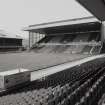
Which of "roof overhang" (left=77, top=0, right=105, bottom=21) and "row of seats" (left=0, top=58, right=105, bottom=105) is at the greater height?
"roof overhang" (left=77, top=0, right=105, bottom=21)

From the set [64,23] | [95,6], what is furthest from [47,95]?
[64,23]

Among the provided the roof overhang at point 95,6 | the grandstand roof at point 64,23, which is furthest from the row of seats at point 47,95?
the grandstand roof at point 64,23

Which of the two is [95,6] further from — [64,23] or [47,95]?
[64,23]

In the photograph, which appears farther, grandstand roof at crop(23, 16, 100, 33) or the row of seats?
grandstand roof at crop(23, 16, 100, 33)

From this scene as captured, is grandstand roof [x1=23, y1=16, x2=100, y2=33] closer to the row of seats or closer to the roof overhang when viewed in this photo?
the roof overhang

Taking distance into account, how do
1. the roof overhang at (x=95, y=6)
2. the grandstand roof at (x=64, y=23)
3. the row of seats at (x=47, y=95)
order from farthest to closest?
1. the grandstand roof at (x=64, y=23)
2. the roof overhang at (x=95, y=6)
3. the row of seats at (x=47, y=95)

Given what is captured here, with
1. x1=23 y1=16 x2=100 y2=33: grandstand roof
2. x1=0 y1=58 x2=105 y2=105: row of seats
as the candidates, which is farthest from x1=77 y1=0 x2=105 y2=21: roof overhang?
x1=23 y1=16 x2=100 y2=33: grandstand roof

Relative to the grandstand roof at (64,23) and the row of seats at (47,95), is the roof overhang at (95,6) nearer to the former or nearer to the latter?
the row of seats at (47,95)

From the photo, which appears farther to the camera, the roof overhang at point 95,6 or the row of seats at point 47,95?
the roof overhang at point 95,6

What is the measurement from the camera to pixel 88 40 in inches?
877

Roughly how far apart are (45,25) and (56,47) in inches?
141

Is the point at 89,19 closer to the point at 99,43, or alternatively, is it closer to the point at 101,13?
the point at 99,43

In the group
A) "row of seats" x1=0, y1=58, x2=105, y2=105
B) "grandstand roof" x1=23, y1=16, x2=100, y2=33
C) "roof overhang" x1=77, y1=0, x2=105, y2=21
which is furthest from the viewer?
"grandstand roof" x1=23, y1=16, x2=100, y2=33

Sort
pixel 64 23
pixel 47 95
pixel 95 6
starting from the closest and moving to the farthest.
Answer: pixel 47 95 → pixel 95 6 → pixel 64 23
